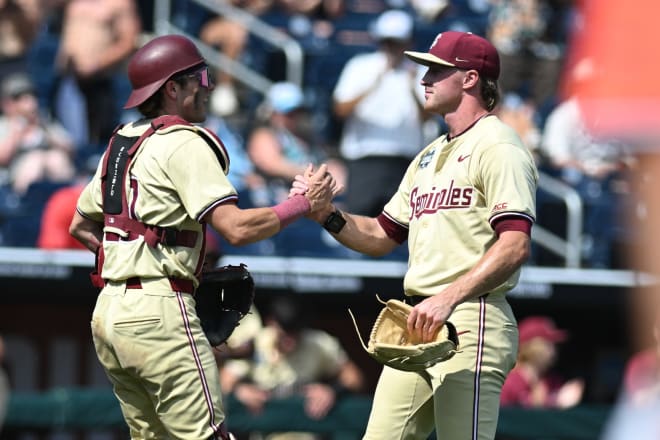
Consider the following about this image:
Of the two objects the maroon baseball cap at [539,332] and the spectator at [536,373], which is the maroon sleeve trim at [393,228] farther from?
the maroon baseball cap at [539,332]

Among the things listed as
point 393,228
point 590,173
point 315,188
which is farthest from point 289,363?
point 590,173

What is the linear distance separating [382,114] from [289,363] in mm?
2013

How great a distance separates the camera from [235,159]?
393 inches

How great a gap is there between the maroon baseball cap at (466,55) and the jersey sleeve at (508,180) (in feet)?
1.33

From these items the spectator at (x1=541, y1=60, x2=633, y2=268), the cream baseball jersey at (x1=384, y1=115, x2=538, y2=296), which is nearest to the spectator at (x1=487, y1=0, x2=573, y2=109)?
the spectator at (x1=541, y1=60, x2=633, y2=268)

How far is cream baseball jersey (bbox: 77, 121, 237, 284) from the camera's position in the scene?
4.68 meters

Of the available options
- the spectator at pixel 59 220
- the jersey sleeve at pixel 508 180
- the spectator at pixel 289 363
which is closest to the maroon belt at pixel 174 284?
the jersey sleeve at pixel 508 180

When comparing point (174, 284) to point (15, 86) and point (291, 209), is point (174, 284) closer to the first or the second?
point (291, 209)

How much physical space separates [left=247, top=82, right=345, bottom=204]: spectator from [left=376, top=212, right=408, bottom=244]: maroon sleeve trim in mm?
4180

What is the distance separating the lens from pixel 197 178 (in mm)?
4672

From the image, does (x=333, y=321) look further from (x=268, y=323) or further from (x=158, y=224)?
(x=158, y=224)

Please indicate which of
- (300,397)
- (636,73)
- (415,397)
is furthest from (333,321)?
(636,73)

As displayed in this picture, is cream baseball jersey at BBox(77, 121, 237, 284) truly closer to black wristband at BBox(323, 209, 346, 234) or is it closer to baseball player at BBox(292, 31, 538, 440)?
baseball player at BBox(292, 31, 538, 440)

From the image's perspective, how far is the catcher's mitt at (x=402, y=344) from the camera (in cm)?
457
